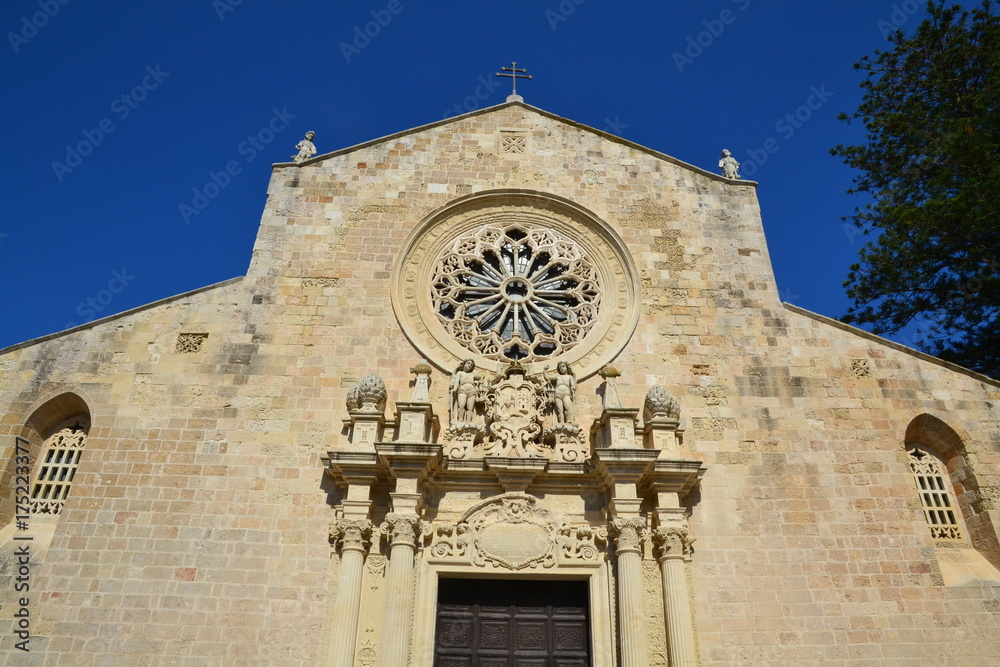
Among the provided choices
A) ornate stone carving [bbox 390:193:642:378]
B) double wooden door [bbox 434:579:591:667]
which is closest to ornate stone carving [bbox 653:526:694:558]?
double wooden door [bbox 434:579:591:667]

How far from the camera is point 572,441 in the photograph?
9484 millimetres

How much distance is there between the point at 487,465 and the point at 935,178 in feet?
31.4

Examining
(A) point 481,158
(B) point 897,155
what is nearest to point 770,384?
(A) point 481,158

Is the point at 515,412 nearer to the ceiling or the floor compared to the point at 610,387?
nearer to the floor

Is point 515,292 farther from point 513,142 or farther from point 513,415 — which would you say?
point 513,142

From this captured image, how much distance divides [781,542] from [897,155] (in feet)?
30.0

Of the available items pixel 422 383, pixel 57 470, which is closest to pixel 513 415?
pixel 422 383

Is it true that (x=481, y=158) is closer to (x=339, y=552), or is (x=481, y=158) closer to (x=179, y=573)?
(x=339, y=552)

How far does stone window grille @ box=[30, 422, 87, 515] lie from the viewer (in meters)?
9.16

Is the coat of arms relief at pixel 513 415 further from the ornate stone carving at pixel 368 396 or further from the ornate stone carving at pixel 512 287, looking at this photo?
the ornate stone carving at pixel 368 396

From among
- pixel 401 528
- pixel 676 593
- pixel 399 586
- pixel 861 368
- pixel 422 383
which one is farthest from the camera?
pixel 861 368

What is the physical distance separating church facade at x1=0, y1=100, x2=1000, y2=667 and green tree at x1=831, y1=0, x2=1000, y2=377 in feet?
11.4

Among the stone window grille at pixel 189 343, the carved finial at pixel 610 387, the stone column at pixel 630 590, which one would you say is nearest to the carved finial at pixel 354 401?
the stone window grille at pixel 189 343

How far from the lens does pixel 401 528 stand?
338 inches
